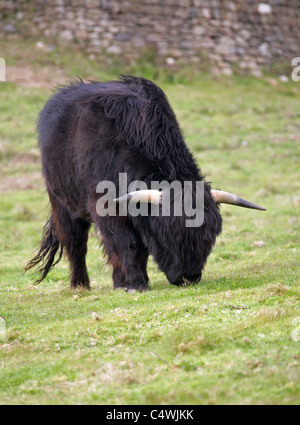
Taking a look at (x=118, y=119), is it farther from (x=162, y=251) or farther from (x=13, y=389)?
(x=13, y=389)

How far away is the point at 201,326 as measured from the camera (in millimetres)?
5371

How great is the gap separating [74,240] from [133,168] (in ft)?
6.12

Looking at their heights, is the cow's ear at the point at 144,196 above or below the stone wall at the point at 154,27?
above

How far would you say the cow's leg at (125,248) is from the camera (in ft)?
23.8

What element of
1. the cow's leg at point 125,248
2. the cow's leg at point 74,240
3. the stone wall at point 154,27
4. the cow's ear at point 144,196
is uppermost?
the cow's ear at point 144,196

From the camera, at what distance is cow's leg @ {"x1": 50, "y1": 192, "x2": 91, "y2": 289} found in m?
8.59

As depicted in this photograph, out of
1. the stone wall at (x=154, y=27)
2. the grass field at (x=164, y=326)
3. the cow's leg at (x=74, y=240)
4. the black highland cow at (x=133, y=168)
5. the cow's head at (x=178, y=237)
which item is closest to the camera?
the grass field at (x=164, y=326)

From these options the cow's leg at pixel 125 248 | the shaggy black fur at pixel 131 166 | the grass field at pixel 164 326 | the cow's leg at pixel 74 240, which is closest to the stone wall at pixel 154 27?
the grass field at pixel 164 326

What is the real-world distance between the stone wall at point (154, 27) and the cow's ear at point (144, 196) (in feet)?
62.6

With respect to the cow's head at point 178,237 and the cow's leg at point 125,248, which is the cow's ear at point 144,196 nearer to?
the cow's head at point 178,237

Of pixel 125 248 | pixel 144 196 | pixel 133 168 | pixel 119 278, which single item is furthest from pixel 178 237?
pixel 119 278

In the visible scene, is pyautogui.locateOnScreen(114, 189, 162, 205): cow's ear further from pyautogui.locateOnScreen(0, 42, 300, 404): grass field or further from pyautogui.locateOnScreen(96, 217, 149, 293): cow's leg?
pyautogui.locateOnScreen(0, 42, 300, 404): grass field

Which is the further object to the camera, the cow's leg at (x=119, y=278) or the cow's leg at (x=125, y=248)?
the cow's leg at (x=119, y=278)

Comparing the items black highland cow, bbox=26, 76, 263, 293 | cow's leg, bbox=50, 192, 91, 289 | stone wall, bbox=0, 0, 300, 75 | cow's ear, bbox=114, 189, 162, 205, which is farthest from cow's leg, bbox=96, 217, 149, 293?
stone wall, bbox=0, 0, 300, 75
